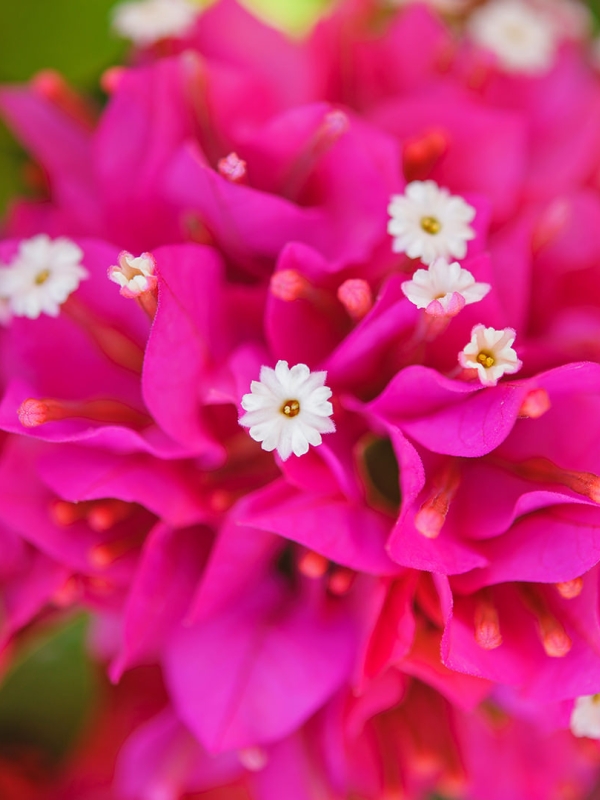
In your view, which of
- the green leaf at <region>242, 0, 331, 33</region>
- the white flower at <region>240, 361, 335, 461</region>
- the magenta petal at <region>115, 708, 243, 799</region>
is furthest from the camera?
the green leaf at <region>242, 0, 331, 33</region>

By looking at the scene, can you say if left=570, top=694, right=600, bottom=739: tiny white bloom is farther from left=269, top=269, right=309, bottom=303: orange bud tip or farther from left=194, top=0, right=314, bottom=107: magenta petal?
left=194, top=0, right=314, bottom=107: magenta petal

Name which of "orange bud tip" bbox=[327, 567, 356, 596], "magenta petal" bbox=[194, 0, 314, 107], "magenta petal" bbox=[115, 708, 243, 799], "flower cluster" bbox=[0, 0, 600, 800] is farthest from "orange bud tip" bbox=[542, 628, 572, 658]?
"magenta petal" bbox=[194, 0, 314, 107]

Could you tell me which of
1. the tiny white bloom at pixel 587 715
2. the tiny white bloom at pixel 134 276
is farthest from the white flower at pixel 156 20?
the tiny white bloom at pixel 587 715

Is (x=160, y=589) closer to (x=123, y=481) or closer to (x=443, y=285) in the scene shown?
(x=123, y=481)

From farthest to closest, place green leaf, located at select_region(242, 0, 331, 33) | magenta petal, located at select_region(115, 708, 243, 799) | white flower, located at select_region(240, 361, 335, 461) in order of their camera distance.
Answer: green leaf, located at select_region(242, 0, 331, 33), magenta petal, located at select_region(115, 708, 243, 799), white flower, located at select_region(240, 361, 335, 461)

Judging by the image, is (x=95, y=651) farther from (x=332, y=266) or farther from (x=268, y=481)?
(x=332, y=266)

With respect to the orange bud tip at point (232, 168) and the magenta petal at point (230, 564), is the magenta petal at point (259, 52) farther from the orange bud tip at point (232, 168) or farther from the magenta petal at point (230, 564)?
the magenta petal at point (230, 564)

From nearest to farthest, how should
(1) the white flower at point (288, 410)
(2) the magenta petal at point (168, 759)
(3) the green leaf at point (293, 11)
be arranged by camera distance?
(1) the white flower at point (288, 410)
(2) the magenta petal at point (168, 759)
(3) the green leaf at point (293, 11)

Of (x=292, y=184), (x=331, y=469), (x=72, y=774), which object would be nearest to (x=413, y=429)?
(x=331, y=469)
